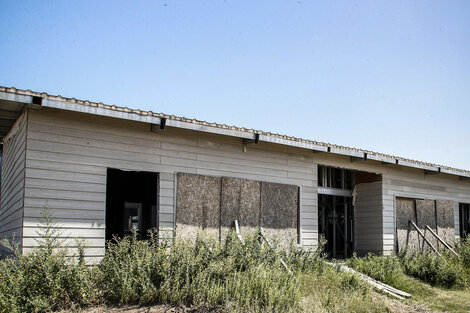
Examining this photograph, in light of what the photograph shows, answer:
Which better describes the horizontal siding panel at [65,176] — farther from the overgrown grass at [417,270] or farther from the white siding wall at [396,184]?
the overgrown grass at [417,270]

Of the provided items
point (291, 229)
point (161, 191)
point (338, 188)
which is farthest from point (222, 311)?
point (338, 188)

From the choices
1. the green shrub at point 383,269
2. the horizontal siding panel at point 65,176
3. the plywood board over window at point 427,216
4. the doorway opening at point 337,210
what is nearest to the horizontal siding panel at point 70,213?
the horizontal siding panel at point 65,176

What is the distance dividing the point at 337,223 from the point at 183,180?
7678mm

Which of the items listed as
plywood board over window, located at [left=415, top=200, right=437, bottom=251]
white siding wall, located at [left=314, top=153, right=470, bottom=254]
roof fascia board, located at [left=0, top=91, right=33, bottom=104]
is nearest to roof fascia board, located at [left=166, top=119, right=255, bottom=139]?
roof fascia board, located at [left=0, top=91, right=33, bottom=104]

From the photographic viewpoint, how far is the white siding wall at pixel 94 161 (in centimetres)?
824

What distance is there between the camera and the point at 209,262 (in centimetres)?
766

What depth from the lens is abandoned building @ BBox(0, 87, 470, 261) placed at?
27.3 feet

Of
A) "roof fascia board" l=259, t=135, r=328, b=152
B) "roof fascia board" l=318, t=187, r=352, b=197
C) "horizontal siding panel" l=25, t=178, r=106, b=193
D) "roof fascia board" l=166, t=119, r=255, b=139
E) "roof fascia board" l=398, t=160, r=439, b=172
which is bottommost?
"horizontal siding panel" l=25, t=178, r=106, b=193

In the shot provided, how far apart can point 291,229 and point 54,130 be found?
6056 millimetres

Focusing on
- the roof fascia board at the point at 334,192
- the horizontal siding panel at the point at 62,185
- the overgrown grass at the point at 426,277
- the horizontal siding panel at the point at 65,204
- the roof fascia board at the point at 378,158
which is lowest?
the overgrown grass at the point at 426,277

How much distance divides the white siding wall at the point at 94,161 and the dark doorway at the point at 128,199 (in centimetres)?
330

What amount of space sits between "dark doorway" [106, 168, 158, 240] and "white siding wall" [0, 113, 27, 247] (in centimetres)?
283

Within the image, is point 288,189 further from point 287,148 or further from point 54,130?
point 54,130

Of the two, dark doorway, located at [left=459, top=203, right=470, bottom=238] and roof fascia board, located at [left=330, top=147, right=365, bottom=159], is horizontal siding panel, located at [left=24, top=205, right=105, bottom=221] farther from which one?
dark doorway, located at [left=459, top=203, right=470, bottom=238]
